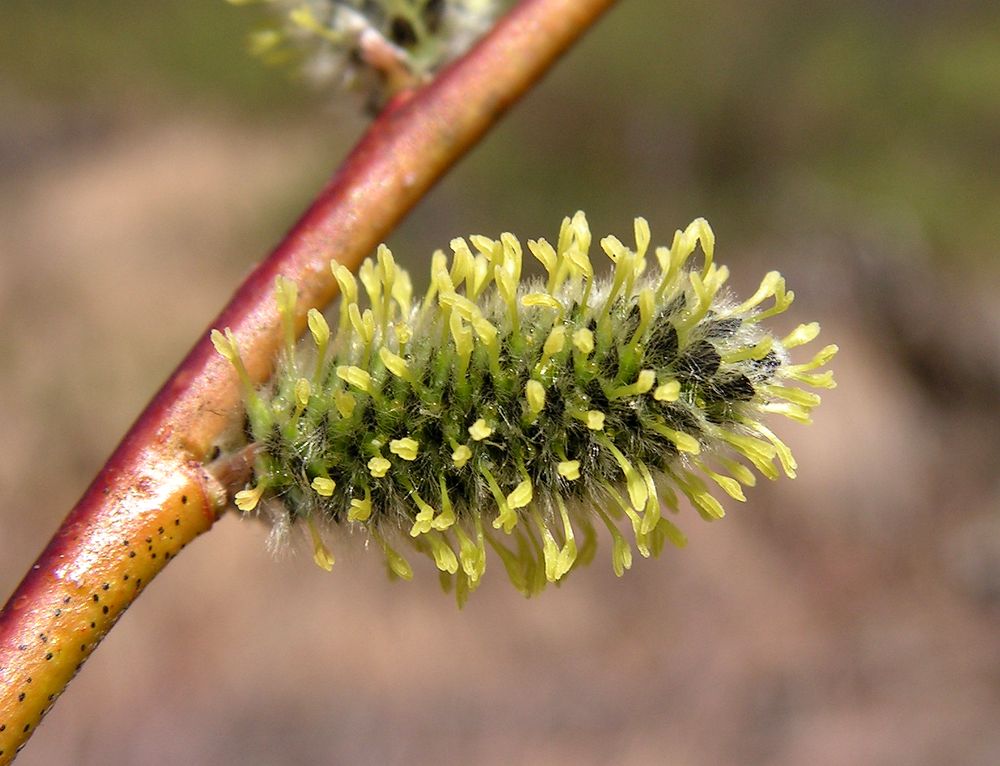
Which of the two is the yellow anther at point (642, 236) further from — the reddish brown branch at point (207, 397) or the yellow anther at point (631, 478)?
the reddish brown branch at point (207, 397)

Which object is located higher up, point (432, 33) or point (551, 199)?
point (432, 33)

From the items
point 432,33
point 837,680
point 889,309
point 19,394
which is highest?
point 889,309

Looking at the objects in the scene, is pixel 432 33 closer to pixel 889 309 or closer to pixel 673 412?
pixel 673 412

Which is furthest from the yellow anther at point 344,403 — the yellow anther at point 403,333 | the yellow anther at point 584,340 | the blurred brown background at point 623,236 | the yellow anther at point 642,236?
the blurred brown background at point 623,236

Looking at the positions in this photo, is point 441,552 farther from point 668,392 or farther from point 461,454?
point 668,392

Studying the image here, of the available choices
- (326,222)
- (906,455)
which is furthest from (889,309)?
(326,222)

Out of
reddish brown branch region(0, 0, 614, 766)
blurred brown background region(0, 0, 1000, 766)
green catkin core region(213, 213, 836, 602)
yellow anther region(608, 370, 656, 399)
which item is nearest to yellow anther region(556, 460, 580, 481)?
green catkin core region(213, 213, 836, 602)
